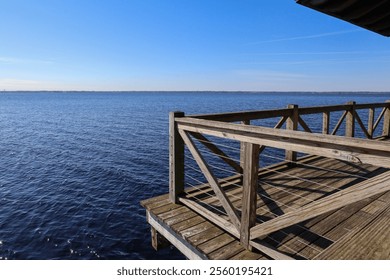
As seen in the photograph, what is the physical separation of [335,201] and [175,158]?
306cm

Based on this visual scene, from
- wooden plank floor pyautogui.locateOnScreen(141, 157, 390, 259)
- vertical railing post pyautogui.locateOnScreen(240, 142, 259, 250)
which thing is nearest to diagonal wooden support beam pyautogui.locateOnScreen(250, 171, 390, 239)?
vertical railing post pyautogui.locateOnScreen(240, 142, 259, 250)

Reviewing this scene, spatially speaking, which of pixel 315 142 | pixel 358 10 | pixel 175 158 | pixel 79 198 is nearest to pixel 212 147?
pixel 175 158

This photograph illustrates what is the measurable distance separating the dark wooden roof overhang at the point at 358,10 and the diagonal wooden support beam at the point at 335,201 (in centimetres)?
346

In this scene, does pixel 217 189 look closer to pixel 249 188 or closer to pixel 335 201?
pixel 249 188

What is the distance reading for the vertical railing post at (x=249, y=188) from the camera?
3453 millimetres

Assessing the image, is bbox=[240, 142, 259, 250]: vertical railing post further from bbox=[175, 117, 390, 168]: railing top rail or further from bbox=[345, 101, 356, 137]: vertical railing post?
bbox=[345, 101, 356, 137]: vertical railing post

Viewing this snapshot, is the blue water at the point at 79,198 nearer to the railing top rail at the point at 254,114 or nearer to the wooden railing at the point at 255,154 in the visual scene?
the wooden railing at the point at 255,154

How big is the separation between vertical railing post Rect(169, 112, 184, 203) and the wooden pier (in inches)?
0.8

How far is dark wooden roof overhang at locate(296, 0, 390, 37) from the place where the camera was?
15.4 ft

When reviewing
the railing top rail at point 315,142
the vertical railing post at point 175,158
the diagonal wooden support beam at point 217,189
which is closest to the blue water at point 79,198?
the vertical railing post at point 175,158

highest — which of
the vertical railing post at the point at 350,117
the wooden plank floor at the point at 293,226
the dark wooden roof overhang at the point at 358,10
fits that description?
the dark wooden roof overhang at the point at 358,10

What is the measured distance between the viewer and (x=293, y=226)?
4.25 metres
